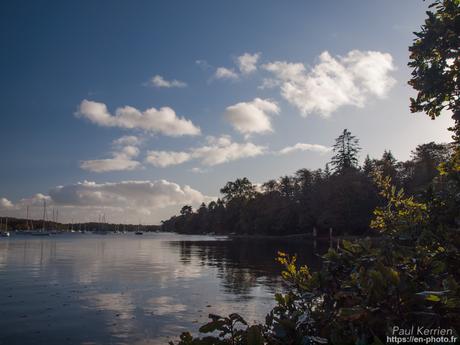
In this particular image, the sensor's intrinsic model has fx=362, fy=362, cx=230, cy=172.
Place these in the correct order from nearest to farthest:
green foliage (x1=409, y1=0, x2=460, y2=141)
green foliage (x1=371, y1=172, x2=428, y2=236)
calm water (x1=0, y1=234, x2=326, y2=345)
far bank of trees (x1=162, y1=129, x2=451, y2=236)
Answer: green foliage (x1=371, y1=172, x2=428, y2=236), green foliage (x1=409, y1=0, x2=460, y2=141), calm water (x1=0, y1=234, x2=326, y2=345), far bank of trees (x1=162, y1=129, x2=451, y2=236)

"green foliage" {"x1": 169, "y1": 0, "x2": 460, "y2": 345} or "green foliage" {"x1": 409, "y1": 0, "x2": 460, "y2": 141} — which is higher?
"green foliage" {"x1": 409, "y1": 0, "x2": 460, "y2": 141}

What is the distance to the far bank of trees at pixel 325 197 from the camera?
227 ft

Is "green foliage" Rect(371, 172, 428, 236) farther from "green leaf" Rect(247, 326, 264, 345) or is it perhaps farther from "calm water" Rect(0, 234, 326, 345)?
"calm water" Rect(0, 234, 326, 345)

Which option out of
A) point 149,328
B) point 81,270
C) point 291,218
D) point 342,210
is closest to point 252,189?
point 291,218

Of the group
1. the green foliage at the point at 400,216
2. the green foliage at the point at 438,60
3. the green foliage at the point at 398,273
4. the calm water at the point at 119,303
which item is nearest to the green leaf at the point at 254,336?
the green foliage at the point at 398,273

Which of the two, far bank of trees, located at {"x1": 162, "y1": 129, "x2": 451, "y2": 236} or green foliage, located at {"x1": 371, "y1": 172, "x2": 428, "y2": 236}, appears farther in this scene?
far bank of trees, located at {"x1": 162, "y1": 129, "x2": 451, "y2": 236}

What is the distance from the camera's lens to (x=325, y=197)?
7794cm

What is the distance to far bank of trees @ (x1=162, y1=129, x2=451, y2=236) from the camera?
227 ft

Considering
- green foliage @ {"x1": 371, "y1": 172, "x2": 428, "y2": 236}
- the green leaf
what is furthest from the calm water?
the green leaf

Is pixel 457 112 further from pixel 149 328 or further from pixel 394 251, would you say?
pixel 149 328

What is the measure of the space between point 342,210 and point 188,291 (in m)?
60.7

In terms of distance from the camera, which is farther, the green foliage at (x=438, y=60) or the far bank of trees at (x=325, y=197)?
the far bank of trees at (x=325, y=197)

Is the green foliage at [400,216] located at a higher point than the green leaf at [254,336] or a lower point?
higher

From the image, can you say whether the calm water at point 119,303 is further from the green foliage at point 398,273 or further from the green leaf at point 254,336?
the green leaf at point 254,336
